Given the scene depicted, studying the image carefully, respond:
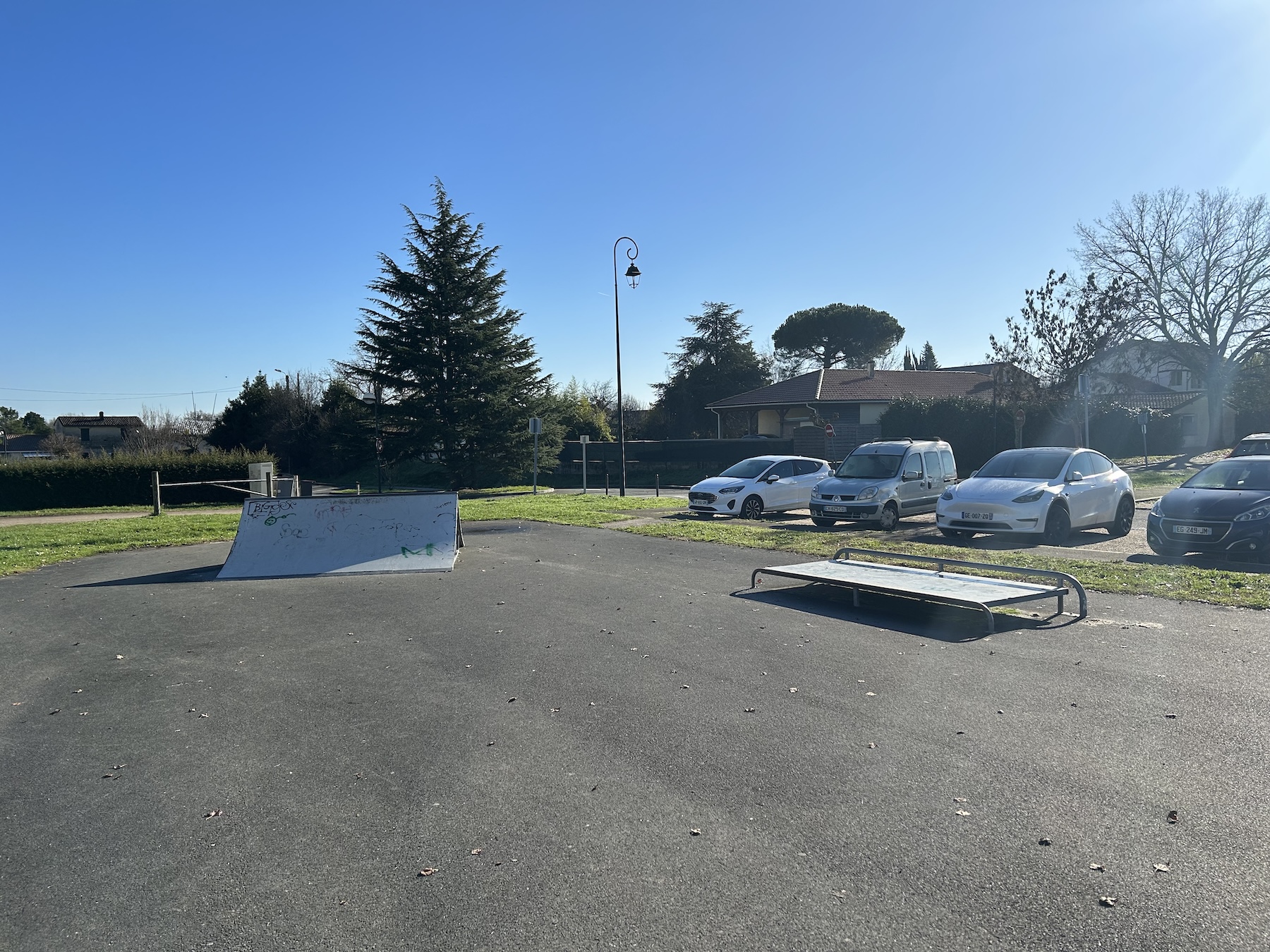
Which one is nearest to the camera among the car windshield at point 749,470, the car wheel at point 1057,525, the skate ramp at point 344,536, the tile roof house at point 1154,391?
the skate ramp at point 344,536

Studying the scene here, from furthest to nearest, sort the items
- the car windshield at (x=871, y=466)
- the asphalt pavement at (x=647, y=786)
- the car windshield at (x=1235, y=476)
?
1. the car windshield at (x=871, y=466)
2. the car windshield at (x=1235, y=476)
3. the asphalt pavement at (x=647, y=786)

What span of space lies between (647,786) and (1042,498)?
38.6 ft

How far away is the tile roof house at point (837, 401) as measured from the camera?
153 feet

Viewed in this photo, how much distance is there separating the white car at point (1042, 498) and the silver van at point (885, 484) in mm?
1865

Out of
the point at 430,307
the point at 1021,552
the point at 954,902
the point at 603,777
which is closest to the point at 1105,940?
the point at 954,902

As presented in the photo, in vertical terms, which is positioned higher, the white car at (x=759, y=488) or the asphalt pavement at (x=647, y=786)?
the white car at (x=759, y=488)

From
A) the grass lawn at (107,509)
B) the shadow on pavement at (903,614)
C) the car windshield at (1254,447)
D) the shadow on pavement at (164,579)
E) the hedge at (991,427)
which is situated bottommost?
the shadow on pavement at (903,614)

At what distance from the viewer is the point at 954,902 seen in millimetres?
3141

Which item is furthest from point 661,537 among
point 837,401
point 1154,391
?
point 1154,391

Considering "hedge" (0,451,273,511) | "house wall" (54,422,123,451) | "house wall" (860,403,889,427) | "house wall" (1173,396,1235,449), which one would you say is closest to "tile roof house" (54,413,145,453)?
"house wall" (54,422,123,451)

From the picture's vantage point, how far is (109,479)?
32.4 meters

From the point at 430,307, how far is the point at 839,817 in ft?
115

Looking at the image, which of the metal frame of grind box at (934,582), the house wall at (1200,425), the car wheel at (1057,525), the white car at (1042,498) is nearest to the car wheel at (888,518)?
the white car at (1042,498)

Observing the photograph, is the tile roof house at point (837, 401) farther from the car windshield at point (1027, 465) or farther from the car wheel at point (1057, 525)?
the car wheel at point (1057, 525)
